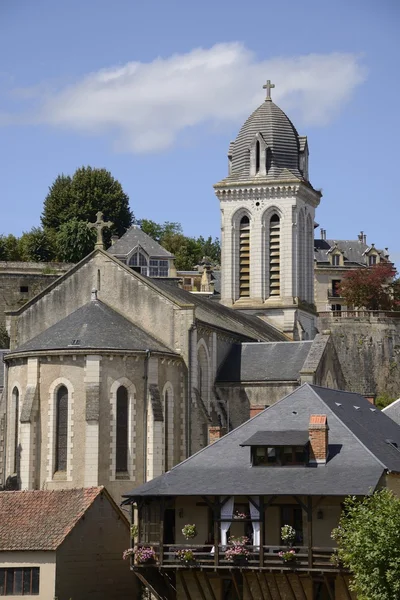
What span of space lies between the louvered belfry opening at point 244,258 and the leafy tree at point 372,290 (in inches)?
841

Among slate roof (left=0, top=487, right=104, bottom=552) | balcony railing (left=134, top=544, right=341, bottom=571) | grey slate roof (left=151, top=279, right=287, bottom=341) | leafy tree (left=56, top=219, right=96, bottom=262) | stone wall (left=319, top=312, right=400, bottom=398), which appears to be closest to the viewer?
balcony railing (left=134, top=544, right=341, bottom=571)

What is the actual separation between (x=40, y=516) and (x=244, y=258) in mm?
38331

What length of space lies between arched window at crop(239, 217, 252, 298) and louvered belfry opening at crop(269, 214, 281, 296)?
1326mm

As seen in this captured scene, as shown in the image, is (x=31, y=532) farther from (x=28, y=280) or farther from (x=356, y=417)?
(x=28, y=280)

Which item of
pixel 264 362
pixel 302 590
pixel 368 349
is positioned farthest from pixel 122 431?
pixel 368 349

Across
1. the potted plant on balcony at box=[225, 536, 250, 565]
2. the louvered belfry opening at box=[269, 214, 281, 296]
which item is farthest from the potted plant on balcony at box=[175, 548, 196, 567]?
the louvered belfry opening at box=[269, 214, 281, 296]

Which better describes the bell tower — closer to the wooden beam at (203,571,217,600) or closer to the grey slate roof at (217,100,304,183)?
the grey slate roof at (217,100,304,183)

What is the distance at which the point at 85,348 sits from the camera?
5506cm

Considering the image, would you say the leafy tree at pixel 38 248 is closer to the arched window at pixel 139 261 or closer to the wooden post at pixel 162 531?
the arched window at pixel 139 261

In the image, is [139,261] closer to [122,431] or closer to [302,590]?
[122,431]

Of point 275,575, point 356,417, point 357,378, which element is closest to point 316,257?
point 357,378

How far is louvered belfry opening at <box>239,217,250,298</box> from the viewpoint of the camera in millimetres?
82562

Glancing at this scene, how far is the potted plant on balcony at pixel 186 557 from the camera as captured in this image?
41.8 metres

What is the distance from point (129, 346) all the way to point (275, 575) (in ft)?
55.1
